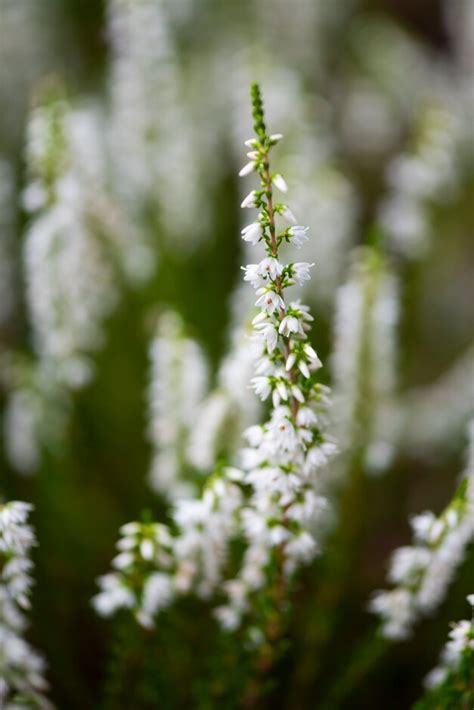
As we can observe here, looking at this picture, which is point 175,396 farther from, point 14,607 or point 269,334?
point 269,334

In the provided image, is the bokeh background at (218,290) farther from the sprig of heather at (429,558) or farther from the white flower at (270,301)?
the white flower at (270,301)

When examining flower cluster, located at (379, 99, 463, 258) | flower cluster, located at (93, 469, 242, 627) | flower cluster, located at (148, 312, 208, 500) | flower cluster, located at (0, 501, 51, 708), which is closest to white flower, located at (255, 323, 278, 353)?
flower cluster, located at (93, 469, 242, 627)

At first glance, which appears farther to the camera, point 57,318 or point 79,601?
point 79,601

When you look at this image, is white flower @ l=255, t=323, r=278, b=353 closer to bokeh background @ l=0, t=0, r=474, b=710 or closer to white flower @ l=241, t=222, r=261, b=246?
white flower @ l=241, t=222, r=261, b=246

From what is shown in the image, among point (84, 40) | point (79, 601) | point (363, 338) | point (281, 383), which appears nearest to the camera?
point (281, 383)

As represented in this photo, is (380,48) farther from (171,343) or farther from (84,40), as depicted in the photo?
(171,343)

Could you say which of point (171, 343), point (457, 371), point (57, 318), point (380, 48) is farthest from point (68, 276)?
point (380, 48)

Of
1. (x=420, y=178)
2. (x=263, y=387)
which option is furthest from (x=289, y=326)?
(x=420, y=178)
